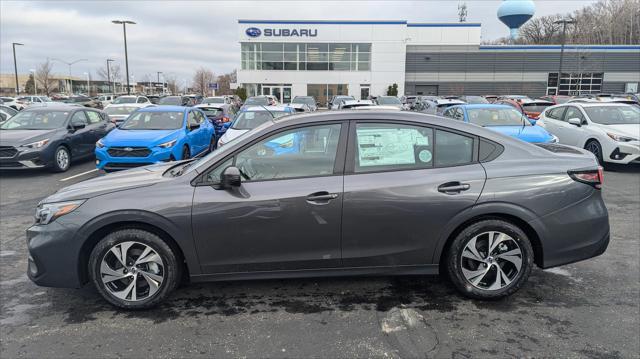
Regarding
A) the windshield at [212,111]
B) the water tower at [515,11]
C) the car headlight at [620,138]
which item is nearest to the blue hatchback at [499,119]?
the car headlight at [620,138]

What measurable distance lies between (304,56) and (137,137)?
43958mm

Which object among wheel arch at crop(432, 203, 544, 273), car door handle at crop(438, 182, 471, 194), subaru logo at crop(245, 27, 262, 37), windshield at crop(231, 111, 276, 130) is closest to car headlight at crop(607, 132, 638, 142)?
wheel arch at crop(432, 203, 544, 273)

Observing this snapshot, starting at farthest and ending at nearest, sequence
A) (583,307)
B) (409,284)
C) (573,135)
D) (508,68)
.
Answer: (508,68) < (573,135) < (409,284) < (583,307)

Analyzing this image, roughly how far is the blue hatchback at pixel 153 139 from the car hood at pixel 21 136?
1.66 meters

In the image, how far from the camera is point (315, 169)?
11.7 ft

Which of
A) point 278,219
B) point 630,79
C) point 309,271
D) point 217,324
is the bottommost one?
point 217,324

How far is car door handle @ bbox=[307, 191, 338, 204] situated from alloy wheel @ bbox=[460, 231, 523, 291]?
122cm

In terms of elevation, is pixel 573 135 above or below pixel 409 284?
above

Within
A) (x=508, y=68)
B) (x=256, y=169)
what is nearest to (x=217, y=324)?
(x=256, y=169)

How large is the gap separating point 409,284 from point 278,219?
154cm

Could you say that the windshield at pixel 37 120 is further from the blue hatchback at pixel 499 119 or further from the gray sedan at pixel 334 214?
the blue hatchback at pixel 499 119

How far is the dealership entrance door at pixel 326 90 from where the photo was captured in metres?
51.9

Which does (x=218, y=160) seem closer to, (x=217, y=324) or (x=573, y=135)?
(x=217, y=324)

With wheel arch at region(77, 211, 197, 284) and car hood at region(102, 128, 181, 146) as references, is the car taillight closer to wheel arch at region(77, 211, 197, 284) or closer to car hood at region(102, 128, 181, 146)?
wheel arch at region(77, 211, 197, 284)
